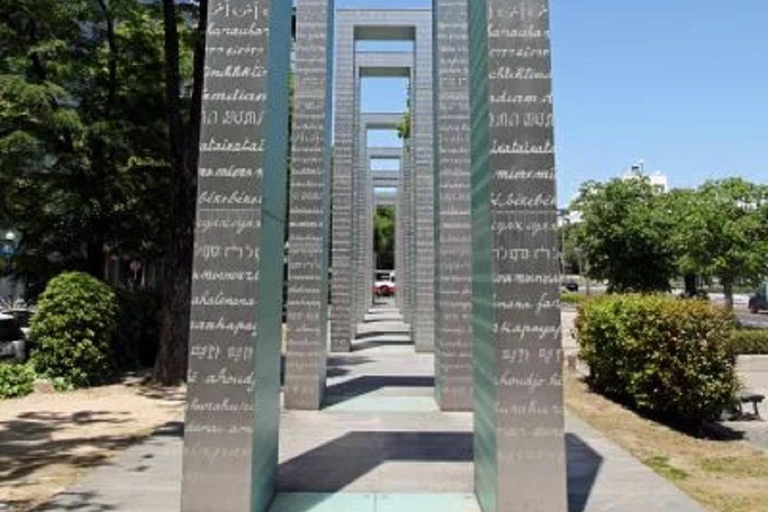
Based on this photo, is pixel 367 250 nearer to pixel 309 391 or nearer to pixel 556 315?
pixel 309 391

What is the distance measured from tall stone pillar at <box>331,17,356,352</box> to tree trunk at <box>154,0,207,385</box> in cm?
640

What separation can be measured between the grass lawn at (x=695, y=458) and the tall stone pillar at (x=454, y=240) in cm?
190

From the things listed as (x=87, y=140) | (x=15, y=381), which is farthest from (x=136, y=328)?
(x=87, y=140)

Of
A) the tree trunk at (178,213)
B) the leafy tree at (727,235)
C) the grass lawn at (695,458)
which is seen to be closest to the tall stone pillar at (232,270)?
the grass lawn at (695,458)

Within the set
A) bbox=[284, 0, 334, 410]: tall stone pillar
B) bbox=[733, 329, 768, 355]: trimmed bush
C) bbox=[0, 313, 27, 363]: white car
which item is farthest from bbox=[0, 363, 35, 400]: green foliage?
bbox=[733, 329, 768, 355]: trimmed bush

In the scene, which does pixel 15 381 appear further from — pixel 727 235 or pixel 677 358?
pixel 727 235

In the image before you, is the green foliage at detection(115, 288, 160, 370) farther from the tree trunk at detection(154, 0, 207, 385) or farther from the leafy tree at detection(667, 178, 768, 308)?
the leafy tree at detection(667, 178, 768, 308)

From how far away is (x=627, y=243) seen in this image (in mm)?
26656

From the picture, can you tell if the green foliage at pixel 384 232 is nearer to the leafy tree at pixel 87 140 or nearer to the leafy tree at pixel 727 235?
the leafy tree at pixel 727 235

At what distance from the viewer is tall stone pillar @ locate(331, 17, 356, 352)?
69.5ft

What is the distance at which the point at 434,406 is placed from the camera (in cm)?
1290

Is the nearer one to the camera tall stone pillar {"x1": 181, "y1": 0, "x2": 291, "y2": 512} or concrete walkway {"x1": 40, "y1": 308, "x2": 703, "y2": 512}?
tall stone pillar {"x1": 181, "y1": 0, "x2": 291, "y2": 512}

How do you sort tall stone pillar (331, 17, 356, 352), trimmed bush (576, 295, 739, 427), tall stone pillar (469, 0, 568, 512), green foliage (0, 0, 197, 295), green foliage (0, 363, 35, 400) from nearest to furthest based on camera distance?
tall stone pillar (469, 0, 568, 512) < trimmed bush (576, 295, 739, 427) < green foliage (0, 363, 35, 400) < green foliage (0, 0, 197, 295) < tall stone pillar (331, 17, 356, 352)

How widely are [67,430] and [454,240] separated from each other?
6.04 m
